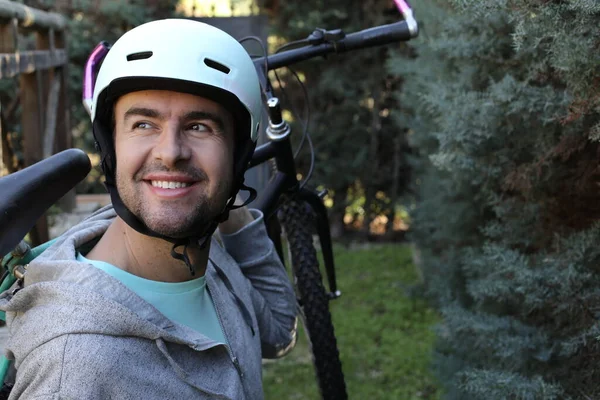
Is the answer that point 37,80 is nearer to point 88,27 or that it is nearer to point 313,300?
point 313,300

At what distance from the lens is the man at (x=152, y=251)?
133 cm

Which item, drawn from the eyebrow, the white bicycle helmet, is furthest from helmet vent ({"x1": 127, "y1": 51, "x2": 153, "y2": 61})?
the eyebrow

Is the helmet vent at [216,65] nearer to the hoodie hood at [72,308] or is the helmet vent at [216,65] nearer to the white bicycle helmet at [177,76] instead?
the white bicycle helmet at [177,76]

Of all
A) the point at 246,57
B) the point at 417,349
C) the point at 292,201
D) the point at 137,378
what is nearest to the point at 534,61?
the point at 292,201

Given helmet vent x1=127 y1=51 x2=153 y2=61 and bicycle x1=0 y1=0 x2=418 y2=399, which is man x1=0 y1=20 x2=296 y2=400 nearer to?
helmet vent x1=127 y1=51 x2=153 y2=61

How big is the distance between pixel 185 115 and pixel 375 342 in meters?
3.89

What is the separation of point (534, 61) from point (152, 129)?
158cm

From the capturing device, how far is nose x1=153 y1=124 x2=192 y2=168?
1.51m

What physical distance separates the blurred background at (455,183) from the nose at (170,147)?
960 mm

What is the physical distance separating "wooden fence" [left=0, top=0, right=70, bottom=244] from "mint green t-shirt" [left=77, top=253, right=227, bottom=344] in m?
2.18

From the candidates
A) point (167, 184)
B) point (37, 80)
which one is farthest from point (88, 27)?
point (167, 184)

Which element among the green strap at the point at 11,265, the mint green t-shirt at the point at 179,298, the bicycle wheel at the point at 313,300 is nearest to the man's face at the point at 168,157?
the mint green t-shirt at the point at 179,298

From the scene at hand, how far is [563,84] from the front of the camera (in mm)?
2426

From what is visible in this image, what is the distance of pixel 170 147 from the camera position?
1.51m
